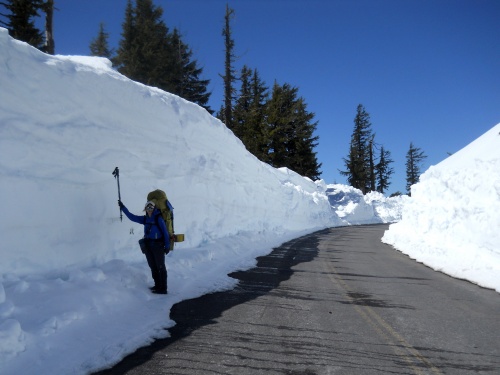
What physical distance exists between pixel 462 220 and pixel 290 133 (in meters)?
28.9

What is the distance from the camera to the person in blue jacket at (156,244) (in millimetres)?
6617

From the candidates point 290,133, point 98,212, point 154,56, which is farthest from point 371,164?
point 98,212

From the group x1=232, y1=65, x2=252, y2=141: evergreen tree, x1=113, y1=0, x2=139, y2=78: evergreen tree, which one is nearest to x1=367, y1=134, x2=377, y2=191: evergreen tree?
x1=232, y1=65, x2=252, y2=141: evergreen tree

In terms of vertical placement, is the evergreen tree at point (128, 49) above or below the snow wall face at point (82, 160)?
above

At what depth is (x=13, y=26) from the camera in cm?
2097

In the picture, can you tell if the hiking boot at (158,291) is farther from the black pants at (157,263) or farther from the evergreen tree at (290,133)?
the evergreen tree at (290,133)

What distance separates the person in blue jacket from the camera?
21.7 feet

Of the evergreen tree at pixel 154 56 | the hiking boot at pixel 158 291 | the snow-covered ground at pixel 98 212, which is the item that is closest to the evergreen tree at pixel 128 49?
the evergreen tree at pixel 154 56

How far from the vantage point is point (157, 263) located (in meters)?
6.60

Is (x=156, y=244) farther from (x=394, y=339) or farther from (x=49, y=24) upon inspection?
(x=49, y=24)

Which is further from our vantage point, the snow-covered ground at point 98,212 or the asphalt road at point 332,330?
the snow-covered ground at point 98,212

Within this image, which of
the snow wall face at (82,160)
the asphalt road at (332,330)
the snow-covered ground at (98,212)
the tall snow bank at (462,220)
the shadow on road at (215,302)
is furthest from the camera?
the tall snow bank at (462,220)

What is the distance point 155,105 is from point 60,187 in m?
5.33

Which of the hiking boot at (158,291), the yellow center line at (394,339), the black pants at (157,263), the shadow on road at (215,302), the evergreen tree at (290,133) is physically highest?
the evergreen tree at (290,133)
